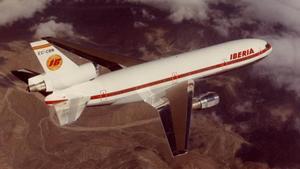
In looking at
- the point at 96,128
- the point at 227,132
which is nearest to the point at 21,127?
the point at 96,128

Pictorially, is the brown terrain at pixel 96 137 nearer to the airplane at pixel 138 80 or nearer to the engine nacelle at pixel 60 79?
the airplane at pixel 138 80

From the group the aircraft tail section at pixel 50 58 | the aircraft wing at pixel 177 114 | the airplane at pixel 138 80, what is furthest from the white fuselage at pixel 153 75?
the aircraft tail section at pixel 50 58

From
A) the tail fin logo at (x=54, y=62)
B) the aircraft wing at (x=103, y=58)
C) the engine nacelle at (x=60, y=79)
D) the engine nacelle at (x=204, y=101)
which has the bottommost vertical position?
the engine nacelle at (x=204, y=101)

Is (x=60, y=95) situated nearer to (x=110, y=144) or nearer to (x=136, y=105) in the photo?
(x=110, y=144)

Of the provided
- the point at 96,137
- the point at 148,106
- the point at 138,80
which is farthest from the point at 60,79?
the point at 148,106

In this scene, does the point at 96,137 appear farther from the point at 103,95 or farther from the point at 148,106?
the point at 103,95

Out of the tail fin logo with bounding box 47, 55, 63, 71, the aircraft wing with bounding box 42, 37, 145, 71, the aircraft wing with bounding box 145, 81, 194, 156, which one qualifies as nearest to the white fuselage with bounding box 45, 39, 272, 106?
the aircraft wing with bounding box 145, 81, 194, 156

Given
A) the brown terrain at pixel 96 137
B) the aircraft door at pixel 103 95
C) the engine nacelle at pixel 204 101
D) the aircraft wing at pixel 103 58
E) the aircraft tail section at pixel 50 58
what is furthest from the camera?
the brown terrain at pixel 96 137
